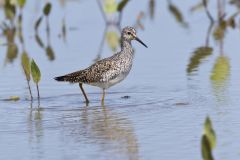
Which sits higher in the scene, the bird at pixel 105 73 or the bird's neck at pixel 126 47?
the bird's neck at pixel 126 47

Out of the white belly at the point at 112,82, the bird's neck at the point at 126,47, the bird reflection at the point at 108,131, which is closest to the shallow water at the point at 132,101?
the bird reflection at the point at 108,131

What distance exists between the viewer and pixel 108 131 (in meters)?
9.77

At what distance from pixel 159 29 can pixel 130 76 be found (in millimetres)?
3747

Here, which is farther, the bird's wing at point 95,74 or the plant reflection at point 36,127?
the bird's wing at point 95,74

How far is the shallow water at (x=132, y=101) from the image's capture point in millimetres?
8812

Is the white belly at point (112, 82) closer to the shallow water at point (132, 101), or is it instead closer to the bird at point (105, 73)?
the bird at point (105, 73)

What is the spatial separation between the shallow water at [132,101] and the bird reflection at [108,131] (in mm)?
11

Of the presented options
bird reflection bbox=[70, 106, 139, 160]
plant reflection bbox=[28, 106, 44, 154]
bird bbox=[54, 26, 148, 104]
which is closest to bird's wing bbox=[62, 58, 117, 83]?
bird bbox=[54, 26, 148, 104]

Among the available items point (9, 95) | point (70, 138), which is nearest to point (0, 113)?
point (9, 95)

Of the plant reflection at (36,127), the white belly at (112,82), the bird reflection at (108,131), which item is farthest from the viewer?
the white belly at (112,82)

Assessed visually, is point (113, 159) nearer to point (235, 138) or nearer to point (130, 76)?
point (235, 138)

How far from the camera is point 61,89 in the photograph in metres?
12.6

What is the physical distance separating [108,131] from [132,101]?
190 centimetres

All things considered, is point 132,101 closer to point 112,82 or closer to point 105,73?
point 112,82
